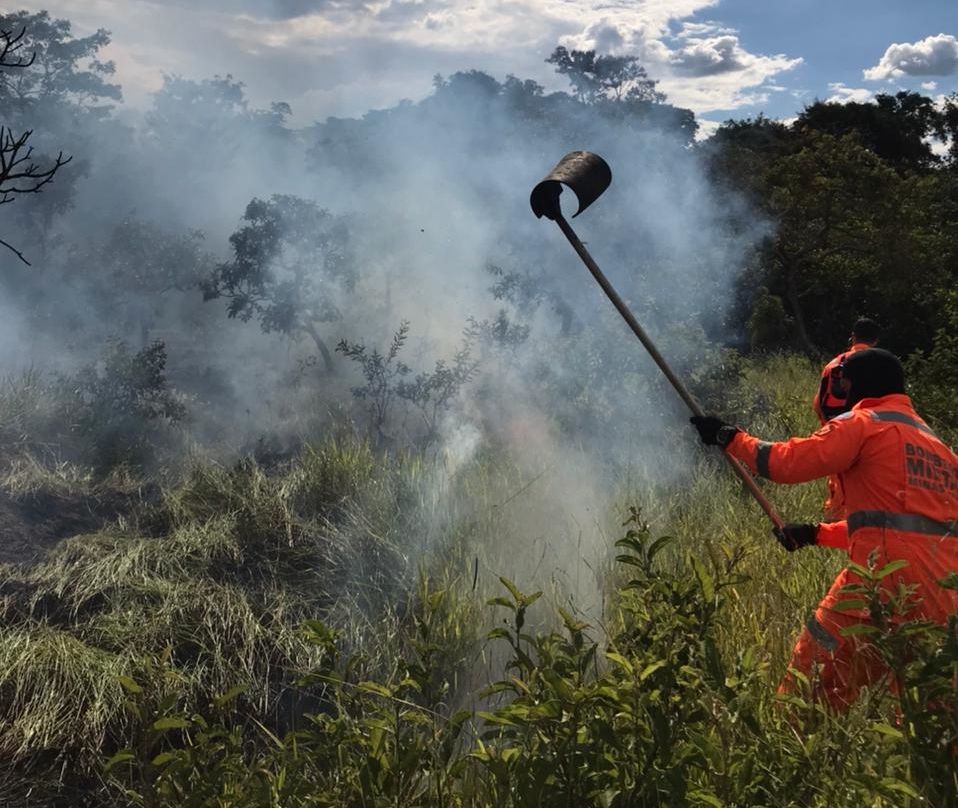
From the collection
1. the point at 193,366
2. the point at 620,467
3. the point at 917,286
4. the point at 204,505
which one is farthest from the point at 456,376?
the point at 917,286

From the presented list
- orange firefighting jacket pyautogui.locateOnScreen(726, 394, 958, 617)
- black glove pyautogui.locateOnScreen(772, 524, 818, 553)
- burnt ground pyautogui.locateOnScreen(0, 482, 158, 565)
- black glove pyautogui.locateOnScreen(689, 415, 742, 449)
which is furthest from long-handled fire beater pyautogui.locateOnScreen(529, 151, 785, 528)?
burnt ground pyautogui.locateOnScreen(0, 482, 158, 565)

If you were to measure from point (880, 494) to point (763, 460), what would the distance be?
0.39 meters

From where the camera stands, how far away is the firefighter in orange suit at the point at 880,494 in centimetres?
246

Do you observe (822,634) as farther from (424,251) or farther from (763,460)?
(424,251)

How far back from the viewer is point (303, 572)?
429cm

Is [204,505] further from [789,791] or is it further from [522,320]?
[789,791]

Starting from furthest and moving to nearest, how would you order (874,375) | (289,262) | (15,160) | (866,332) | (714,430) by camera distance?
(289,262) → (15,160) → (866,332) → (714,430) → (874,375)

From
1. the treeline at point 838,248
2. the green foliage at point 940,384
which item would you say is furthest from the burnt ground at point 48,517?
the treeline at point 838,248

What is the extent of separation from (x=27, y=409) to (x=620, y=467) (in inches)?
189

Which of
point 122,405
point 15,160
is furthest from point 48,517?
point 15,160

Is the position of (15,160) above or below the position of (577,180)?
below

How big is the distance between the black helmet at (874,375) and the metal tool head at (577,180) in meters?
1.15

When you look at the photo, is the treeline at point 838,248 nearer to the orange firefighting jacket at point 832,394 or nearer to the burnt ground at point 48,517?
the orange firefighting jacket at point 832,394

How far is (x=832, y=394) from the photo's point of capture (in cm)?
293
